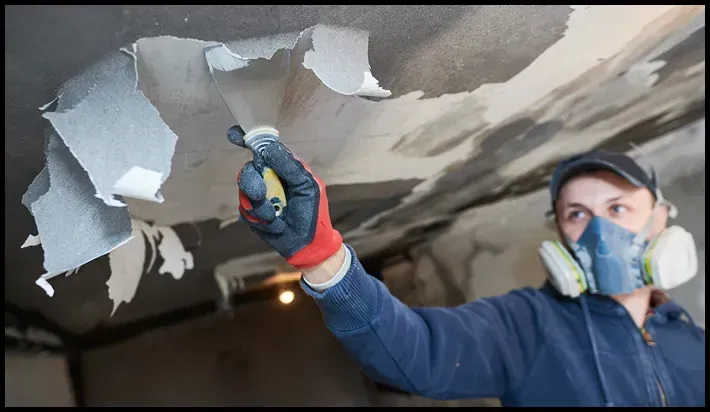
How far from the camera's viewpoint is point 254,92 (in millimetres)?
746

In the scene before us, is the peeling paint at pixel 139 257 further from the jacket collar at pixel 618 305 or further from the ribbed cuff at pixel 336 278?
the jacket collar at pixel 618 305

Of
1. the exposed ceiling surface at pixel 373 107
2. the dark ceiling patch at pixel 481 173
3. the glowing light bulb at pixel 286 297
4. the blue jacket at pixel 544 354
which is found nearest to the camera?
the exposed ceiling surface at pixel 373 107

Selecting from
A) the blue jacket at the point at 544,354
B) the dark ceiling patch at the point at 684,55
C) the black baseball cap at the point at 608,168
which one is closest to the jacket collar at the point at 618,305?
the blue jacket at the point at 544,354

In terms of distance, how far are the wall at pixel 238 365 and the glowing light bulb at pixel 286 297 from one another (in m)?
0.03

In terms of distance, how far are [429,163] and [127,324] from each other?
150 centimetres

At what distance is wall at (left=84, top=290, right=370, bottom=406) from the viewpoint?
244cm

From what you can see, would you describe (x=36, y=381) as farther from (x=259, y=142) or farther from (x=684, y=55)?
(x=684, y=55)

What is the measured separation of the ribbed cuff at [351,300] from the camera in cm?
101

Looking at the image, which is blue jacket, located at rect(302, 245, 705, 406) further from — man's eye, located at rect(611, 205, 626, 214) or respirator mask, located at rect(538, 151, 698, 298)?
man's eye, located at rect(611, 205, 626, 214)

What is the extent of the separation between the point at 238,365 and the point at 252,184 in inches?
87.2

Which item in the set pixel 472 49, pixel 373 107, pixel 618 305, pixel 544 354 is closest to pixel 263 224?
pixel 373 107

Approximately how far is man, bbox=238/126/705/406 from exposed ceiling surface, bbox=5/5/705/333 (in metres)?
0.26

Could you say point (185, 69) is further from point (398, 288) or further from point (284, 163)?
point (398, 288)

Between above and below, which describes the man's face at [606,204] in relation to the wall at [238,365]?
above
